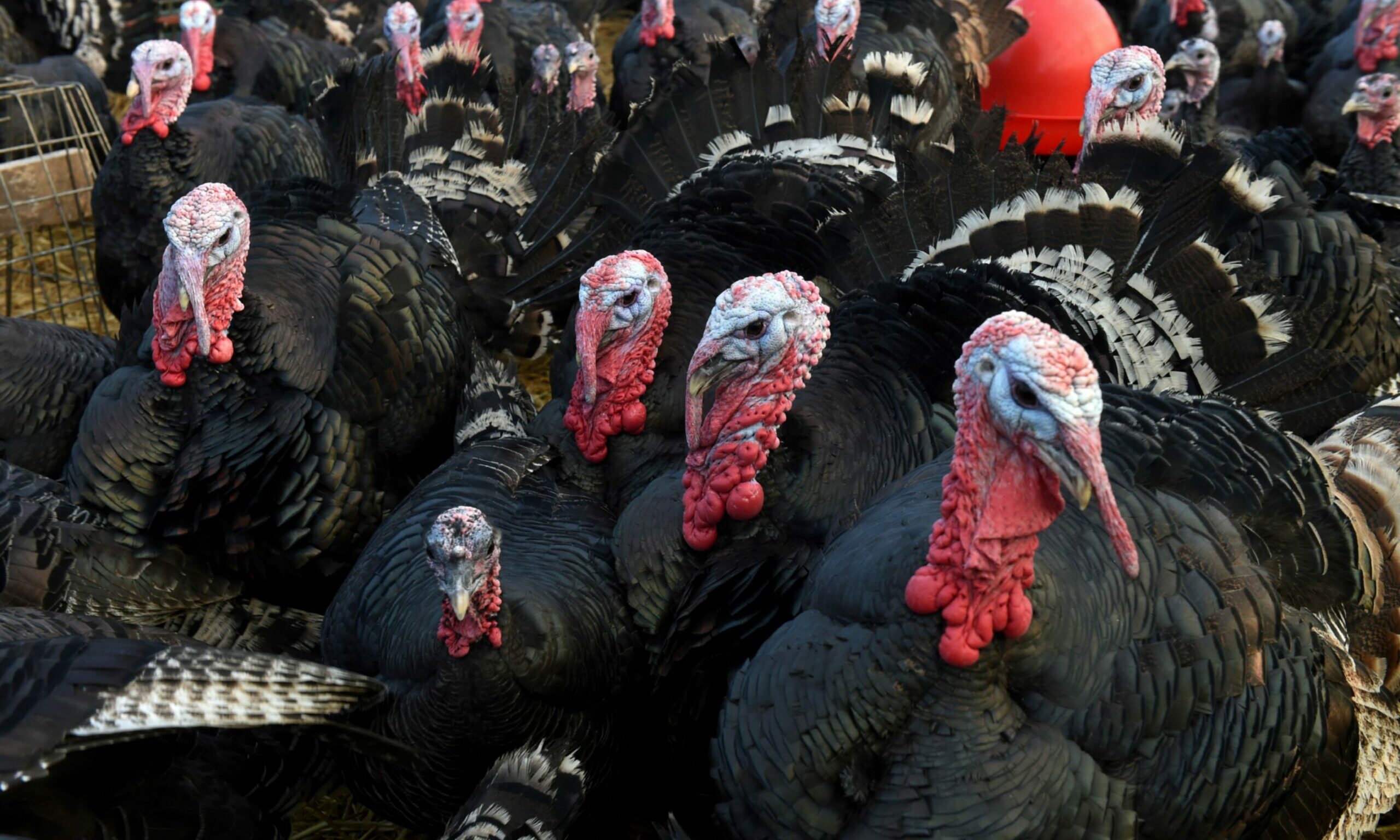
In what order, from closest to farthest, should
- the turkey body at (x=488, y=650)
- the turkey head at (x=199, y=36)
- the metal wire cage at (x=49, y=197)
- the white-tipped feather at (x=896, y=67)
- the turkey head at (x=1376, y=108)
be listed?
the turkey body at (x=488, y=650), the white-tipped feather at (x=896, y=67), the turkey head at (x=1376, y=108), the metal wire cage at (x=49, y=197), the turkey head at (x=199, y=36)

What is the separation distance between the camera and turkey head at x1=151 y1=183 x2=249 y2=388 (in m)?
2.90

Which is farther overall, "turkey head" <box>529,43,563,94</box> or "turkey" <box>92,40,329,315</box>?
"turkey head" <box>529,43,563,94</box>

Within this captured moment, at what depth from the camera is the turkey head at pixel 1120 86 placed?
4188 mm

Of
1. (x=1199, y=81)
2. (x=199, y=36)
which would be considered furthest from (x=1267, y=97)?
(x=199, y=36)

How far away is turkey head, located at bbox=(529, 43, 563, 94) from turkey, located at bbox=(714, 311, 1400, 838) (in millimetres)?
3493

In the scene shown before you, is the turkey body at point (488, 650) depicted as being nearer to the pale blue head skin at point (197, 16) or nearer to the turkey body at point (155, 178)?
the turkey body at point (155, 178)

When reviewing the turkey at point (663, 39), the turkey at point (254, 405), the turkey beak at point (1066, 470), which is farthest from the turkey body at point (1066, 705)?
the turkey at point (663, 39)

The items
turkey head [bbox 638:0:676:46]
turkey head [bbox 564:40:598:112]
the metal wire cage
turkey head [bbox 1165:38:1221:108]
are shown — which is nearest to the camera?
the metal wire cage

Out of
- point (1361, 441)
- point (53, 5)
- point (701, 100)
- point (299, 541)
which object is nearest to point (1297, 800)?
point (1361, 441)

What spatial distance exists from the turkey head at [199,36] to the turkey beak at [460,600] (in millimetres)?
3426

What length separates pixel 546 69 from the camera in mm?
5258

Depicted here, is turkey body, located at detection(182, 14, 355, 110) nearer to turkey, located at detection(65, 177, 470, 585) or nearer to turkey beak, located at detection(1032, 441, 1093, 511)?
turkey, located at detection(65, 177, 470, 585)

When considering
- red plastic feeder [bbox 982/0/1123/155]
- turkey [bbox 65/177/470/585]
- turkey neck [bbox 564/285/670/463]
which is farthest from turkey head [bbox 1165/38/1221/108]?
turkey [bbox 65/177/470/585]

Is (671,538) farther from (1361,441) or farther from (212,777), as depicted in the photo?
(1361,441)
